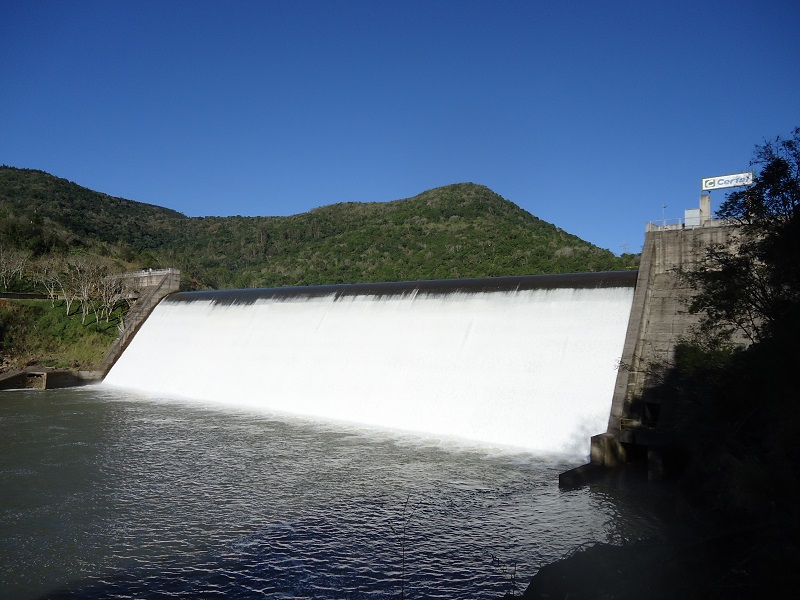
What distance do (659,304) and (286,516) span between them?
9.40 meters

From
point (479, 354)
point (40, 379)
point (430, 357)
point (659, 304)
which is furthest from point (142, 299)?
point (659, 304)

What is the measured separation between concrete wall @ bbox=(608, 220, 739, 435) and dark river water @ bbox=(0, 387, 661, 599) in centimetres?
225

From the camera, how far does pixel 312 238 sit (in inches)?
2504

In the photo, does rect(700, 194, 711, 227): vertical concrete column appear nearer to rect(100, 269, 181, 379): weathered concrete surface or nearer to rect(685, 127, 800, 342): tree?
rect(685, 127, 800, 342): tree

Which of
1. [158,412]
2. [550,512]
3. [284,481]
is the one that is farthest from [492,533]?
[158,412]

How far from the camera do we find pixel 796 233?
7754 mm

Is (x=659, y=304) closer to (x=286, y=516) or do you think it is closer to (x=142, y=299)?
(x=286, y=516)

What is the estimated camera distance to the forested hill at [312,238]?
39.5 m

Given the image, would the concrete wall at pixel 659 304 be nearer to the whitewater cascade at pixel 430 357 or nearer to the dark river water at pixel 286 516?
the whitewater cascade at pixel 430 357

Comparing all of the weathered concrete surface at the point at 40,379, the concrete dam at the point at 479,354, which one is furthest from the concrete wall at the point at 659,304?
the weathered concrete surface at the point at 40,379

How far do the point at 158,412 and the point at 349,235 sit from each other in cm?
4062

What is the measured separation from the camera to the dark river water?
22.2 ft

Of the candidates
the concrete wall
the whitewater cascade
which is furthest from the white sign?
the whitewater cascade

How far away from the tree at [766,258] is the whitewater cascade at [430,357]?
379cm
